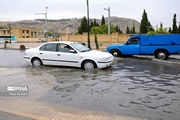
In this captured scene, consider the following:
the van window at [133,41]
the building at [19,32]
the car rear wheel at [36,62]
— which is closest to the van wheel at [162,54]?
the van window at [133,41]

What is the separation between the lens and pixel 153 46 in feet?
61.9

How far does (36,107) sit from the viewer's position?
249 inches

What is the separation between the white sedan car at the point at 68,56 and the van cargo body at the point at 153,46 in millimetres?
6427

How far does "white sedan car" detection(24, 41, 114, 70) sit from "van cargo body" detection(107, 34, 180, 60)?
21.1 ft

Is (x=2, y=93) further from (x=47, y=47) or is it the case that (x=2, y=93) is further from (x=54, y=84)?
(x=47, y=47)

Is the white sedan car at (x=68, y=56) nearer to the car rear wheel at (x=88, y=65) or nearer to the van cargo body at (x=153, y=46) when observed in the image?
the car rear wheel at (x=88, y=65)

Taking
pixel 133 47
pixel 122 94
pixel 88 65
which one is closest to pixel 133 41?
pixel 133 47

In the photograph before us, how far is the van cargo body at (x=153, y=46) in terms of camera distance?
1844cm

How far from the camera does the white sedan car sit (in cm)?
1251

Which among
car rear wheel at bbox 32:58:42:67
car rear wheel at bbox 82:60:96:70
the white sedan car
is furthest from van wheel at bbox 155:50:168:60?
car rear wheel at bbox 32:58:42:67

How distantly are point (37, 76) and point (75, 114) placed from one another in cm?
529

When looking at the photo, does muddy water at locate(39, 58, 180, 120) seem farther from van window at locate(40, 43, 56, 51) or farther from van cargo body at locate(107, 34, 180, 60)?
van cargo body at locate(107, 34, 180, 60)

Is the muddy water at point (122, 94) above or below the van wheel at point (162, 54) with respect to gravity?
below

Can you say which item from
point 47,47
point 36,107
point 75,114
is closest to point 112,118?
point 75,114
